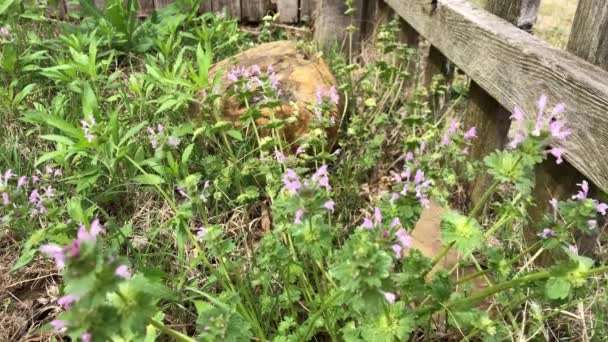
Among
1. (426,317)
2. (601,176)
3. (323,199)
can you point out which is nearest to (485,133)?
(601,176)

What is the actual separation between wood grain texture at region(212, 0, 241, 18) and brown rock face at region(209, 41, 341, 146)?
1281mm

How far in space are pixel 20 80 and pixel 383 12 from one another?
241 cm

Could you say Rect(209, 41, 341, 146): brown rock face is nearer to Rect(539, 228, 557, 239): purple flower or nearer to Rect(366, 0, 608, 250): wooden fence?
Rect(366, 0, 608, 250): wooden fence

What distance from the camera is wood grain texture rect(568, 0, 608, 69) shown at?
5.27 feet

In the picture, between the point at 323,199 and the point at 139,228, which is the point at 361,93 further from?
the point at 323,199

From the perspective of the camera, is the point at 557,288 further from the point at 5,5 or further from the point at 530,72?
the point at 5,5

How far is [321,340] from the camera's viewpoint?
1797mm

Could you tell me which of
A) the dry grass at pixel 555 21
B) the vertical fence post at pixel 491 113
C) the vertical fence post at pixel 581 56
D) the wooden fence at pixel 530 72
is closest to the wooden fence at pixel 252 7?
the dry grass at pixel 555 21

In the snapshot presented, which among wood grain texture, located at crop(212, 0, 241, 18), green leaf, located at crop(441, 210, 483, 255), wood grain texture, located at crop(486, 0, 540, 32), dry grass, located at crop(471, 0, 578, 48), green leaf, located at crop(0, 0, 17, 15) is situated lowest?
dry grass, located at crop(471, 0, 578, 48)

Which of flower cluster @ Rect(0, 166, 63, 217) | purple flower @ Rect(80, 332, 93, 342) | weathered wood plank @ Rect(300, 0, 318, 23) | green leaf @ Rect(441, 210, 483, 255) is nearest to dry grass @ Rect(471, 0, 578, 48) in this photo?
weathered wood plank @ Rect(300, 0, 318, 23)

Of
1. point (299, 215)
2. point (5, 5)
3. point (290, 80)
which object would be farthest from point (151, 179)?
point (5, 5)

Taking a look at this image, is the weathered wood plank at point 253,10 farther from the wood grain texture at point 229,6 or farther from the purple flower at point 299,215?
the purple flower at point 299,215

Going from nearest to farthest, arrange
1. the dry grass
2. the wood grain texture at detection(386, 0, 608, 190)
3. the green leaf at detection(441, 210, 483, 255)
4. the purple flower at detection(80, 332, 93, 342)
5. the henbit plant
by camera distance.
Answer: the purple flower at detection(80, 332, 93, 342) → the henbit plant → the green leaf at detection(441, 210, 483, 255) → the wood grain texture at detection(386, 0, 608, 190) → the dry grass

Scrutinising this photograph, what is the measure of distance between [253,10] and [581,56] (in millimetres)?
3236
